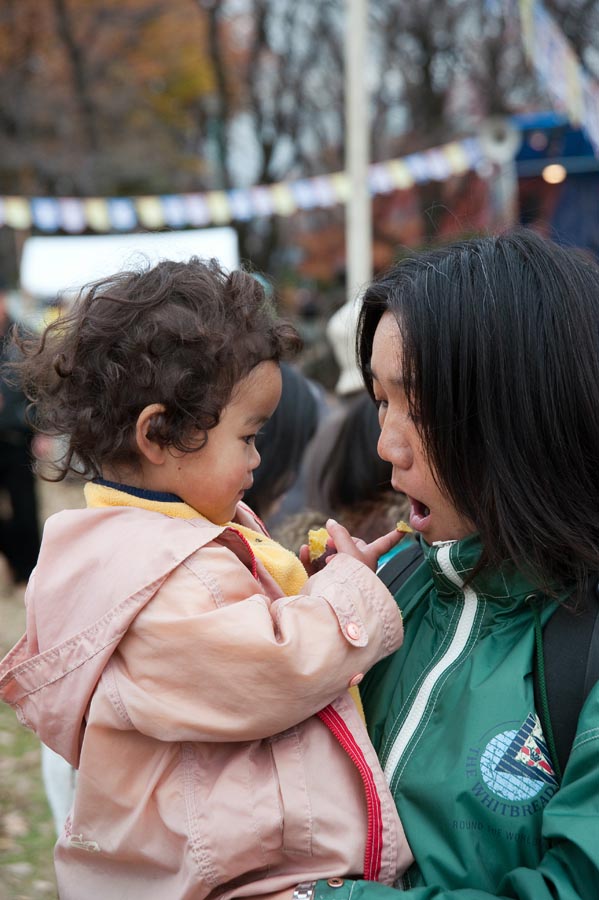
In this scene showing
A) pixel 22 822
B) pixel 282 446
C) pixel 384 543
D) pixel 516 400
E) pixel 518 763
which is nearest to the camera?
pixel 518 763

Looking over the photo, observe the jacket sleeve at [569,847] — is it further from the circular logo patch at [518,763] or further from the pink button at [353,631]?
the pink button at [353,631]

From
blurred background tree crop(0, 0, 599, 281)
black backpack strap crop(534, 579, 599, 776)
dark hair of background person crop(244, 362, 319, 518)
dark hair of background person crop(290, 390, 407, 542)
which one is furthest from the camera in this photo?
blurred background tree crop(0, 0, 599, 281)

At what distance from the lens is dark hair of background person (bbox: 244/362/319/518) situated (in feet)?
11.0

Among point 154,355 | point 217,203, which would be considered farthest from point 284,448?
point 217,203

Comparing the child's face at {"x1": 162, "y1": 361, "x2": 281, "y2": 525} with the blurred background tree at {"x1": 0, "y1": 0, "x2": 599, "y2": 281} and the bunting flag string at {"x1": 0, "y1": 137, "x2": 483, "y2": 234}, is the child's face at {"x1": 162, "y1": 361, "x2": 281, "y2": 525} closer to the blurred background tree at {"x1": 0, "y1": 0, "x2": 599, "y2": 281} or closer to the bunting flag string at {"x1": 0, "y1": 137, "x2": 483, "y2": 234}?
the bunting flag string at {"x1": 0, "y1": 137, "x2": 483, "y2": 234}

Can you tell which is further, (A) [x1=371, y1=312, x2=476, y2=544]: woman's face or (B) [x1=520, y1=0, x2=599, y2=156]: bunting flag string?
(B) [x1=520, y1=0, x2=599, y2=156]: bunting flag string

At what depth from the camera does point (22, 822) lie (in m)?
4.91

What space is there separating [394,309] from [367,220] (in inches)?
277

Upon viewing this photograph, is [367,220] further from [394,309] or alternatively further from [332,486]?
[394,309]

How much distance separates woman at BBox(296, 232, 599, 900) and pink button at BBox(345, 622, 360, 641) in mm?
148

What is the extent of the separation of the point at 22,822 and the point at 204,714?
3897 mm

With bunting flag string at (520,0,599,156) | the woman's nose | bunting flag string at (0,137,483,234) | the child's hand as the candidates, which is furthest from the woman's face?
bunting flag string at (0,137,483,234)

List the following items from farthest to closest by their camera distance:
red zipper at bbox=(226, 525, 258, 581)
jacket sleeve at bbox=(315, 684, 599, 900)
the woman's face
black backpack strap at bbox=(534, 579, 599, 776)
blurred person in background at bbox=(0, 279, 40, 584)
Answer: blurred person in background at bbox=(0, 279, 40, 584), red zipper at bbox=(226, 525, 258, 581), the woman's face, black backpack strap at bbox=(534, 579, 599, 776), jacket sleeve at bbox=(315, 684, 599, 900)

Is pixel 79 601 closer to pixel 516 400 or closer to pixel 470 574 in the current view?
pixel 470 574
